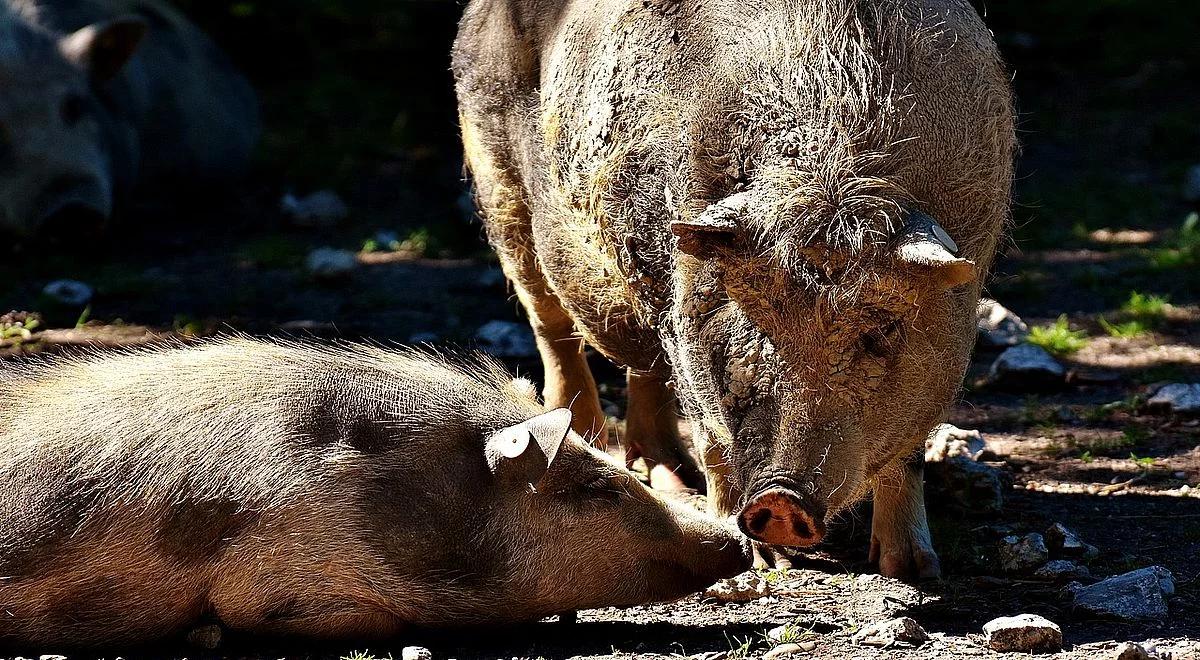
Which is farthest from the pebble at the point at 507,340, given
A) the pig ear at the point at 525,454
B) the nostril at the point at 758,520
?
the nostril at the point at 758,520

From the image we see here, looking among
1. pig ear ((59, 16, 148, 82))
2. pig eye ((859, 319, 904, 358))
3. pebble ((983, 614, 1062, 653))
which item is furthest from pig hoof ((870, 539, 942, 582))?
pig ear ((59, 16, 148, 82))

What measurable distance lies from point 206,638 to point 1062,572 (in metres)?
2.31

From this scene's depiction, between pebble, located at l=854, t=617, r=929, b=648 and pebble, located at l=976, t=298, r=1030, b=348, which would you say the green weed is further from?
pebble, located at l=854, t=617, r=929, b=648

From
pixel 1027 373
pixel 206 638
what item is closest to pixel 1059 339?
pixel 1027 373

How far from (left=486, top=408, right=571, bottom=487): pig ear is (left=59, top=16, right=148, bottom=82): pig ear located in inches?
242

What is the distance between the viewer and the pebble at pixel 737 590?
13.4 feet

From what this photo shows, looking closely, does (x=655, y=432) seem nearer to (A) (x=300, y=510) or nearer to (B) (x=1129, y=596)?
(B) (x=1129, y=596)

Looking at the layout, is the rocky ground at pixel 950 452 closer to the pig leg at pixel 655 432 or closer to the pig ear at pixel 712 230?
the pig leg at pixel 655 432

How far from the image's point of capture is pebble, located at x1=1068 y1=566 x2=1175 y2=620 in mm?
3811

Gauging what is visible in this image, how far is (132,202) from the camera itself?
9.85 metres

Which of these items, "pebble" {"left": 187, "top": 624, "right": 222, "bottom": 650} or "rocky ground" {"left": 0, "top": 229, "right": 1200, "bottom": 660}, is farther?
"rocky ground" {"left": 0, "top": 229, "right": 1200, "bottom": 660}

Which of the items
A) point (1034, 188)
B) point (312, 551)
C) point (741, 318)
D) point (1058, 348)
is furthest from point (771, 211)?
point (1034, 188)

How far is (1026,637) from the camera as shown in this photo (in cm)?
351

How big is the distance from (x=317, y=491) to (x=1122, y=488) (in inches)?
117
